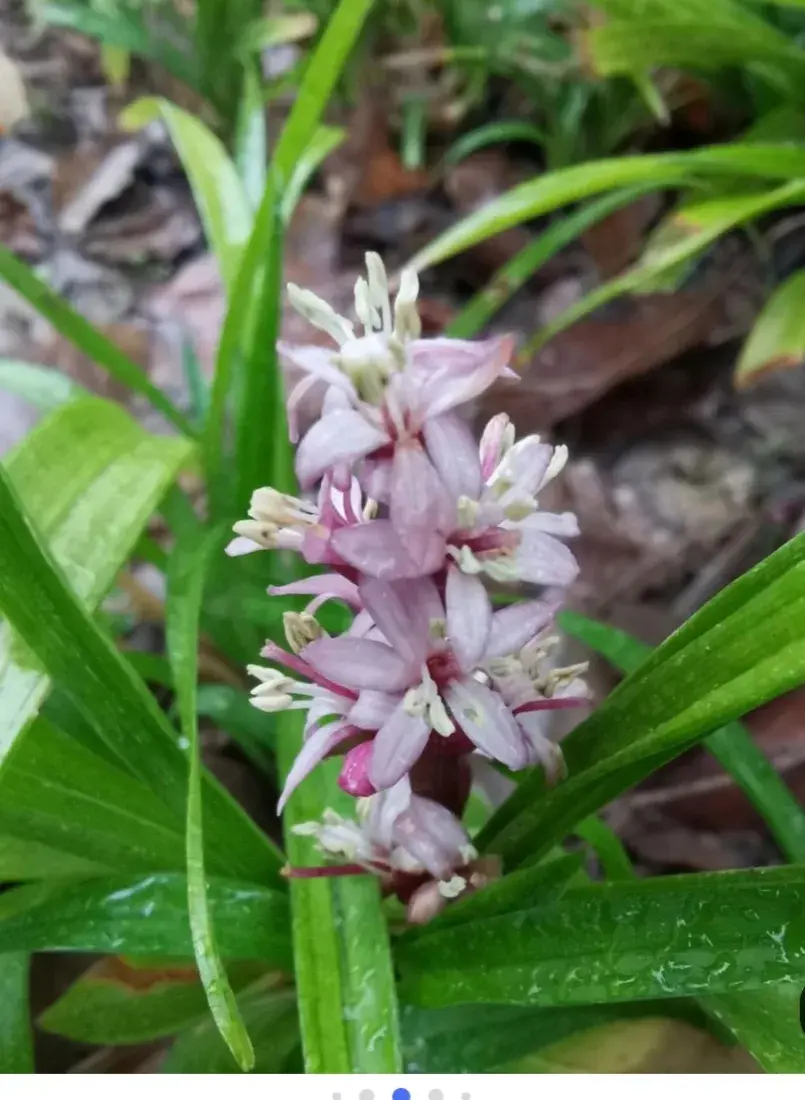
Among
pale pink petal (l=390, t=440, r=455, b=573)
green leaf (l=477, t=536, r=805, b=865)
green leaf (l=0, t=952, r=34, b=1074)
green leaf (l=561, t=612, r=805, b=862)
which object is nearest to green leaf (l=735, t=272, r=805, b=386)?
green leaf (l=561, t=612, r=805, b=862)

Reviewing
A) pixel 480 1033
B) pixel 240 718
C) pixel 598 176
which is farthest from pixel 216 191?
pixel 480 1033

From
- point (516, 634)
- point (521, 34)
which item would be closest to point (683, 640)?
point (516, 634)

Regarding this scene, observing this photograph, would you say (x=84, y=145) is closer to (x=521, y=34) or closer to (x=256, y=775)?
(x=521, y=34)

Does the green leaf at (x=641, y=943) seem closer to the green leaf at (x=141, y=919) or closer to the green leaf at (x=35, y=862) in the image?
the green leaf at (x=141, y=919)

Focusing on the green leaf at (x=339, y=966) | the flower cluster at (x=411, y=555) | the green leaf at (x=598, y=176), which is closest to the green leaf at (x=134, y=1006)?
the green leaf at (x=339, y=966)

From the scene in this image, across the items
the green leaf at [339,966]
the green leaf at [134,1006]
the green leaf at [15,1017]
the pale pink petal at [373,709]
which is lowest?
the green leaf at [134,1006]

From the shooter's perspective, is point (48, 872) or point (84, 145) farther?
point (84, 145)
